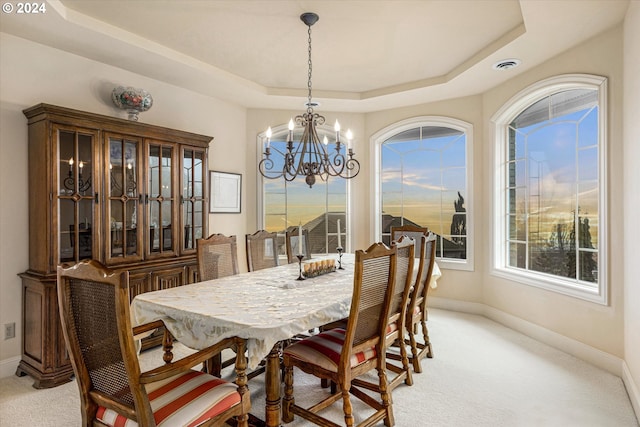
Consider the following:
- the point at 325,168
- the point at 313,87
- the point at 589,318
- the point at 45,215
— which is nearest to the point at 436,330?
the point at 589,318

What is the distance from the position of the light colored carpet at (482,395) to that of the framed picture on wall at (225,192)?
1846 mm

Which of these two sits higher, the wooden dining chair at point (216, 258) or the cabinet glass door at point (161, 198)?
the cabinet glass door at point (161, 198)

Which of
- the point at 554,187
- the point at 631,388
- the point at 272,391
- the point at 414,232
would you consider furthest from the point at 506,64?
the point at 272,391

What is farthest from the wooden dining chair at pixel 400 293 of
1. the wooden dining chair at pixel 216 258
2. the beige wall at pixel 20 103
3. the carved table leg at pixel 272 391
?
the beige wall at pixel 20 103

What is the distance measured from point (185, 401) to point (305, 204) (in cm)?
377

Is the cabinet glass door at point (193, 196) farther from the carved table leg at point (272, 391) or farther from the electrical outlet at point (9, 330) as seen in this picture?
the carved table leg at point (272, 391)

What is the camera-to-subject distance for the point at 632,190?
2.52 meters

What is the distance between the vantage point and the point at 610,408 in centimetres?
242

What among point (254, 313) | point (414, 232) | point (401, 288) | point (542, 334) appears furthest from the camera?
point (414, 232)

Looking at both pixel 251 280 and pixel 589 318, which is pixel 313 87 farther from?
pixel 589 318

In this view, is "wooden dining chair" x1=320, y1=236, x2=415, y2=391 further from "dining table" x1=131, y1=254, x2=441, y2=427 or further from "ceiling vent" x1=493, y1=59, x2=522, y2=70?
"ceiling vent" x1=493, y1=59, x2=522, y2=70

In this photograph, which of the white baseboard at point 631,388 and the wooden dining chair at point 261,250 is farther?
the wooden dining chair at point 261,250

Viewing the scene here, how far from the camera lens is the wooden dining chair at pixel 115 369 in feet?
4.69

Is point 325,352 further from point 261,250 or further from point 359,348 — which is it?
point 261,250
